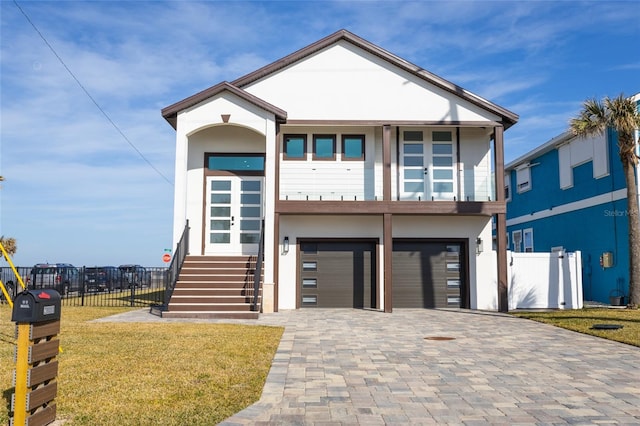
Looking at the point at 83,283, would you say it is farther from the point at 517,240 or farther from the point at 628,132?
the point at 517,240

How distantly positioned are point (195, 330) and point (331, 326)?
3.18 meters

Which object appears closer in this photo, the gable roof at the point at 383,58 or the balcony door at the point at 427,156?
the gable roof at the point at 383,58

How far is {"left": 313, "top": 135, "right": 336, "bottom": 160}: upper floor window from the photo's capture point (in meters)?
17.7

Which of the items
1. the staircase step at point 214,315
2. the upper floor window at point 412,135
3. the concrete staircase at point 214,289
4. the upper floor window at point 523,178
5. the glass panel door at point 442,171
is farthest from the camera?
the upper floor window at point 523,178

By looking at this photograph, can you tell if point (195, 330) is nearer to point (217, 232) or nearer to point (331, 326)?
point (331, 326)

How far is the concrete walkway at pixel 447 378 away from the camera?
5270mm

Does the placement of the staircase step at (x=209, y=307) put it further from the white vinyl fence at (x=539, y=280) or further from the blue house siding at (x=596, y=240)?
the blue house siding at (x=596, y=240)

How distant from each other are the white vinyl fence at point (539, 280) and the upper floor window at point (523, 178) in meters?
10.8

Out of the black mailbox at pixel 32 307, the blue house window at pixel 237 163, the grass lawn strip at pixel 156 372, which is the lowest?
the grass lawn strip at pixel 156 372

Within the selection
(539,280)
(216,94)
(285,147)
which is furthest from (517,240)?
(216,94)

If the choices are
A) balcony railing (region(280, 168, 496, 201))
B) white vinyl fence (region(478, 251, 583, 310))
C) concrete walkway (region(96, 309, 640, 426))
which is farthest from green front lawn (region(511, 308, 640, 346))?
balcony railing (region(280, 168, 496, 201))

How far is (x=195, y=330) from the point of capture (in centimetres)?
1108

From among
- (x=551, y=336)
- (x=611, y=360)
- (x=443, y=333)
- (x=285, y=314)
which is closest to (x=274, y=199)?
(x=285, y=314)

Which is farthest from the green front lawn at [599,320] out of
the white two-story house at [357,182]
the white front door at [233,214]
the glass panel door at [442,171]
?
the white front door at [233,214]
